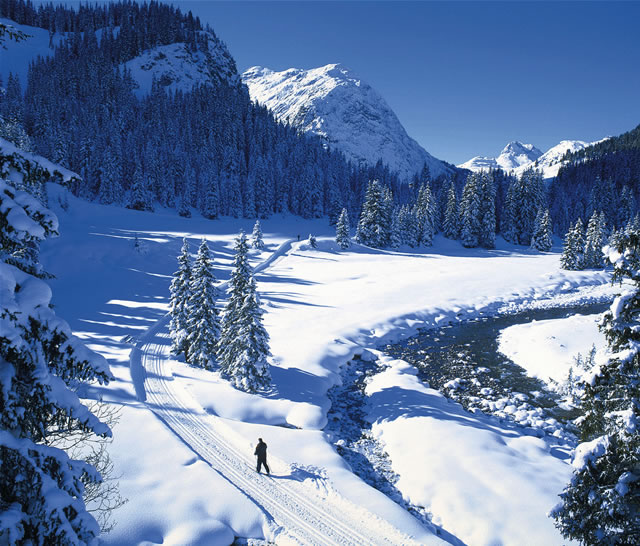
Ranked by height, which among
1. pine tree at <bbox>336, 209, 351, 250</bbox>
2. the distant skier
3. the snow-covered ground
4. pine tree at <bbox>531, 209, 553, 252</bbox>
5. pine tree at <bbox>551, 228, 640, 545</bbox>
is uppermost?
pine tree at <bbox>531, 209, 553, 252</bbox>

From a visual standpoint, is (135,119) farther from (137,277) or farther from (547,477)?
(547,477)

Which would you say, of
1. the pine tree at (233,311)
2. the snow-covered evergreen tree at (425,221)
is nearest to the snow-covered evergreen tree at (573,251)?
the snow-covered evergreen tree at (425,221)

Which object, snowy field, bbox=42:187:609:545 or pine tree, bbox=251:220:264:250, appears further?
pine tree, bbox=251:220:264:250

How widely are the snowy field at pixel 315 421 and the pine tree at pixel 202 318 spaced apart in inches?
49.2

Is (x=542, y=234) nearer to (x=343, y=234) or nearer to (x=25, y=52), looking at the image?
(x=343, y=234)

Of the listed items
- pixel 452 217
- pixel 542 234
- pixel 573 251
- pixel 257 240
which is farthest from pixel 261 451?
pixel 542 234

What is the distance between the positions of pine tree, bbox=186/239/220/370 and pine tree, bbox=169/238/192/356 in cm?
60

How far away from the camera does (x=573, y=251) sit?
5384 centimetres

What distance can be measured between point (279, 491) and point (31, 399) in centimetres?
985

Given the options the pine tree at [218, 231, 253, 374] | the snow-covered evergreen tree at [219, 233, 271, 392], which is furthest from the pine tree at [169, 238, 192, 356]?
the snow-covered evergreen tree at [219, 233, 271, 392]

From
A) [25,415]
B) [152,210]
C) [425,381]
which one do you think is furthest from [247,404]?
[152,210]

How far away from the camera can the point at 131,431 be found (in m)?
15.2

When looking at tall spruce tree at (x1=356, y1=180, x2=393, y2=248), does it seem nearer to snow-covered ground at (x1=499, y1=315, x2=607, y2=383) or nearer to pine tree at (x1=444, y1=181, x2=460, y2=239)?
pine tree at (x1=444, y1=181, x2=460, y2=239)

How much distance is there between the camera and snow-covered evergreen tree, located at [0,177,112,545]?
4.50 meters
